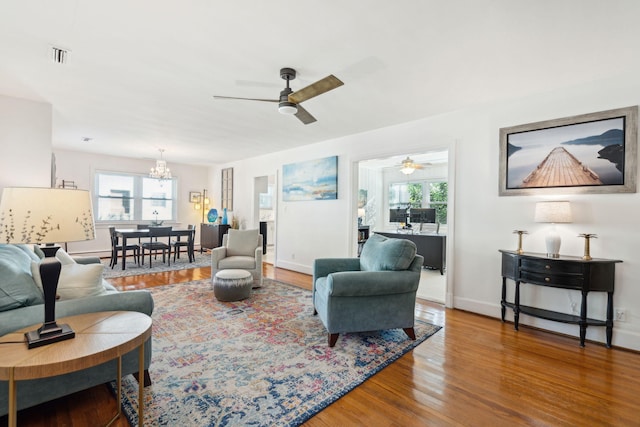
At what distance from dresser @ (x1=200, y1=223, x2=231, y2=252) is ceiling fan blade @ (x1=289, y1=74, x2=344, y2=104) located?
556 centimetres

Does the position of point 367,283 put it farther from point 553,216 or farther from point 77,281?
point 77,281

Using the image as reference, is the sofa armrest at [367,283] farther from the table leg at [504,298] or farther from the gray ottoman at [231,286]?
the gray ottoman at [231,286]

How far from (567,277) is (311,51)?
3009 millimetres

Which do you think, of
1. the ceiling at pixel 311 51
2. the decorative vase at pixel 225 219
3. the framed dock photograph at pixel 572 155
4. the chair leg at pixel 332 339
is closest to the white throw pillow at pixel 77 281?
the ceiling at pixel 311 51

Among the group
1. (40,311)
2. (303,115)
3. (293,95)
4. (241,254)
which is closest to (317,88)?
(293,95)

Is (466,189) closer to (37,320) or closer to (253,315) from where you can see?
(253,315)

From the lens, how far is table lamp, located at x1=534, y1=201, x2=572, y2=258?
2.82m

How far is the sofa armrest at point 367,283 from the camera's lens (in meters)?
2.56

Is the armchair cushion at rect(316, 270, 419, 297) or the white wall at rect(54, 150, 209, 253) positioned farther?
the white wall at rect(54, 150, 209, 253)

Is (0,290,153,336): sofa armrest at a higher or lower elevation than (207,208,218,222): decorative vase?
lower

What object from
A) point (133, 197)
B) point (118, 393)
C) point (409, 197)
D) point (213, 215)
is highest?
point (409, 197)

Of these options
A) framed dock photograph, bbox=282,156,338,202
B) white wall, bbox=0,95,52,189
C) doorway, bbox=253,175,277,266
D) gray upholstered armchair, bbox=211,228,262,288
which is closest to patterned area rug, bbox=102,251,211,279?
doorway, bbox=253,175,277,266

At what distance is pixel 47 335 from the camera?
139 cm

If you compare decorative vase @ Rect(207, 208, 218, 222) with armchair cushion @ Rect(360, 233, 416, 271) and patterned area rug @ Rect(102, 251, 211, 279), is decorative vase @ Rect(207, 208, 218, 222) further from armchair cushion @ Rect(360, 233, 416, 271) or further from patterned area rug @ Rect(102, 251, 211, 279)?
armchair cushion @ Rect(360, 233, 416, 271)
